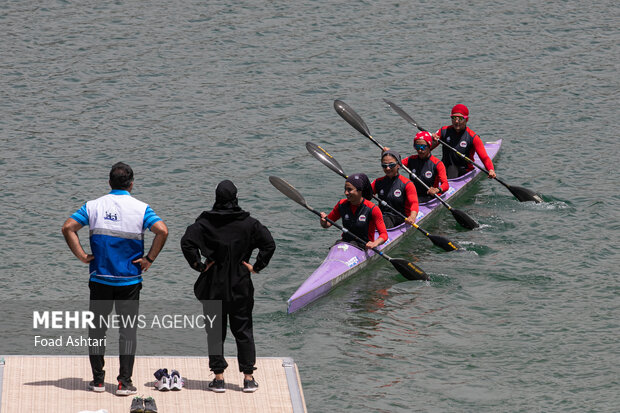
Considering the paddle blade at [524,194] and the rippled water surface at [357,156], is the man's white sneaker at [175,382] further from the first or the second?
the paddle blade at [524,194]

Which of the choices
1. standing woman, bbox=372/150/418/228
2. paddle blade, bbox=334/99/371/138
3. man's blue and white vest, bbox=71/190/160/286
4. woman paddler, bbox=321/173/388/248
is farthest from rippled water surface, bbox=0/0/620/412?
man's blue and white vest, bbox=71/190/160/286

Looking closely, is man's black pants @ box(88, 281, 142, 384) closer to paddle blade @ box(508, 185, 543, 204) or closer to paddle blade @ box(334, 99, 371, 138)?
paddle blade @ box(334, 99, 371, 138)

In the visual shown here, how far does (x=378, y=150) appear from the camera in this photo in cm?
2209

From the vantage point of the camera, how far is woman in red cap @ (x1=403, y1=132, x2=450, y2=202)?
17.9 meters

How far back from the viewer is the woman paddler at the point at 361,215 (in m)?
14.9

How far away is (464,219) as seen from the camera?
17.9m

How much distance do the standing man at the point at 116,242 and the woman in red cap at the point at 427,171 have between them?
353 inches

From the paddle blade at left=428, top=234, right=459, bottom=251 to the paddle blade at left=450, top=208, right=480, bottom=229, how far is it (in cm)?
116

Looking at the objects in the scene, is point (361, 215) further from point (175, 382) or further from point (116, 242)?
point (116, 242)

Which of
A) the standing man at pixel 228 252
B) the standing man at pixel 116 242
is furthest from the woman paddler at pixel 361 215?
the standing man at pixel 116 242

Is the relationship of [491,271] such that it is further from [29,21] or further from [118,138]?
[29,21]

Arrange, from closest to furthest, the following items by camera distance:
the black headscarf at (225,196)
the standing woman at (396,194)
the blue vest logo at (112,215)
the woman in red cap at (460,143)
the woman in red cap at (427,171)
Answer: the blue vest logo at (112,215) → the black headscarf at (225,196) → the standing woman at (396,194) → the woman in red cap at (427,171) → the woman in red cap at (460,143)

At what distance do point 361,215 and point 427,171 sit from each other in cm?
318

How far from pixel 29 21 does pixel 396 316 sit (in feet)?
56.3
